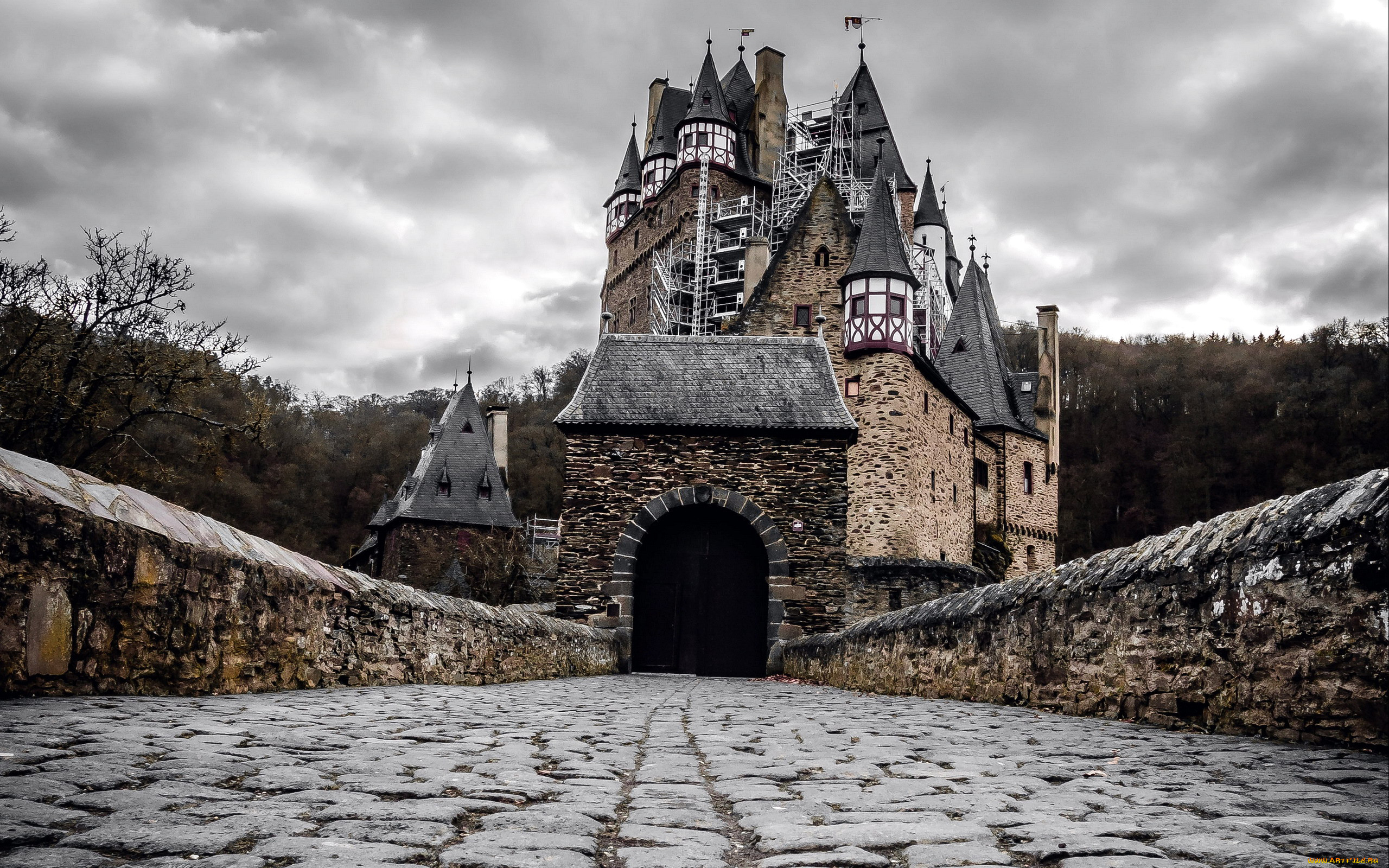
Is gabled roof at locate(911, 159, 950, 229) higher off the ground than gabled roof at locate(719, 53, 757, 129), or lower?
lower

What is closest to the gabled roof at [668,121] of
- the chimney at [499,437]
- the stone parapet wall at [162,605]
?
the chimney at [499,437]

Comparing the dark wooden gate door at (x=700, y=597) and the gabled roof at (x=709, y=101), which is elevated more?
the gabled roof at (x=709, y=101)

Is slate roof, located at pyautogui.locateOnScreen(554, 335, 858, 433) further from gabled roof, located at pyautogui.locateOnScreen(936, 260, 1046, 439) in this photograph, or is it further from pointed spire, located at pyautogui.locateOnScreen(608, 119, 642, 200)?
pointed spire, located at pyautogui.locateOnScreen(608, 119, 642, 200)

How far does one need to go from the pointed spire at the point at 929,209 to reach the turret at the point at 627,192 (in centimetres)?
1708

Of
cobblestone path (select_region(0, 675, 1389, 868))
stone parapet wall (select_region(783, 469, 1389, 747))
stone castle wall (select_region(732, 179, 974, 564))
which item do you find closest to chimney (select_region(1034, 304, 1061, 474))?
stone castle wall (select_region(732, 179, 974, 564))

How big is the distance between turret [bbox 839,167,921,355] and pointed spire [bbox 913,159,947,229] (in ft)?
65.6

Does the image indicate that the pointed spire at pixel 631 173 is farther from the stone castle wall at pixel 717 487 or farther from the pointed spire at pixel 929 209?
the stone castle wall at pixel 717 487

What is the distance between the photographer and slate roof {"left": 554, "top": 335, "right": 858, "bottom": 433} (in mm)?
19688

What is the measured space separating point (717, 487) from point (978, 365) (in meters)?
24.7

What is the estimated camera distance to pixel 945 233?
53.2 m

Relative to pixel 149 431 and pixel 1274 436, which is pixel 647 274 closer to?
pixel 149 431

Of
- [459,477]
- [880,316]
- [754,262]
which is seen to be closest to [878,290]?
[880,316]

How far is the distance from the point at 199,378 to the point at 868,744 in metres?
21.0

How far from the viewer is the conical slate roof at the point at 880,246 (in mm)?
31875
